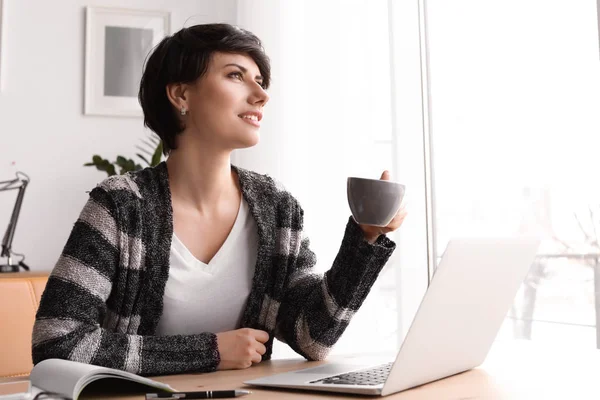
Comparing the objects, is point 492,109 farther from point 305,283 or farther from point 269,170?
point 305,283

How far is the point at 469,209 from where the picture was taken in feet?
8.52

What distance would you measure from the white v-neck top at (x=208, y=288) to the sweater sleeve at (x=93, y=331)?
14cm

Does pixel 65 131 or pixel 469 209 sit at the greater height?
pixel 65 131

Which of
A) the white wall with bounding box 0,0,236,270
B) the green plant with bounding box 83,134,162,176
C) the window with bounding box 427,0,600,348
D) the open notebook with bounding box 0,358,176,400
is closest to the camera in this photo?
the open notebook with bounding box 0,358,176,400

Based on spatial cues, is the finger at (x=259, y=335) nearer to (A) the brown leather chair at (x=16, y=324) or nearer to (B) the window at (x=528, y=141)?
(A) the brown leather chair at (x=16, y=324)

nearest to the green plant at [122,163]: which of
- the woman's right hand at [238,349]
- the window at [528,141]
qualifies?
the window at [528,141]

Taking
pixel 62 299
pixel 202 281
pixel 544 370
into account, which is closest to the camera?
pixel 544 370

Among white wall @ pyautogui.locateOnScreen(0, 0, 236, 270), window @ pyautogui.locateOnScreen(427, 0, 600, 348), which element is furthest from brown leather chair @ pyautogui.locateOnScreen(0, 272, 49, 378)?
window @ pyautogui.locateOnScreen(427, 0, 600, 348)

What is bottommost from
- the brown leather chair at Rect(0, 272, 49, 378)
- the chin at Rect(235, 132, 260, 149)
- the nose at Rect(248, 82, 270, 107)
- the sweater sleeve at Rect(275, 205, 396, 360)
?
the brown leather chair at Rect(0, 272, 49, 378)

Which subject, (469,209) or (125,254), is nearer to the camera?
(125,254)

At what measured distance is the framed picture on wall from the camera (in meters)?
3.25

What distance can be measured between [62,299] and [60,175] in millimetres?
2204

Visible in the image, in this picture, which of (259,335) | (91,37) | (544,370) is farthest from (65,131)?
(544,370)

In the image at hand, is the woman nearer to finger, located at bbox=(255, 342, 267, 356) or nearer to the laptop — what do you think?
finger, located at bbox=(255, 342, 267, 356)
